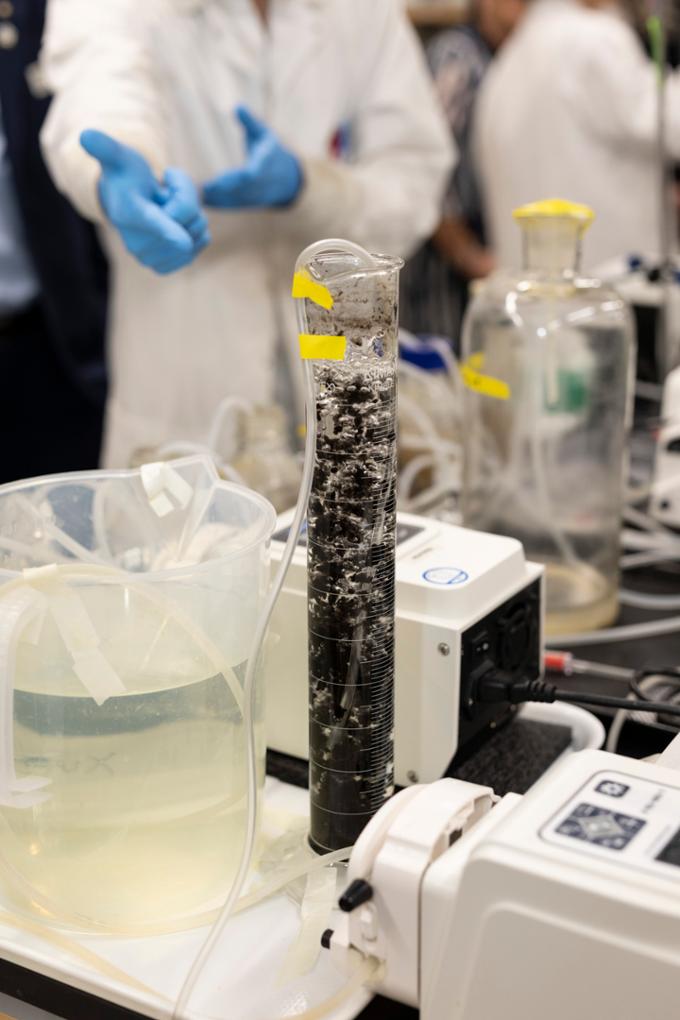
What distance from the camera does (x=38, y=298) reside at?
2408 millimetres

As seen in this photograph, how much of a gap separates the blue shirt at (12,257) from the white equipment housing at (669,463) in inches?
61.2

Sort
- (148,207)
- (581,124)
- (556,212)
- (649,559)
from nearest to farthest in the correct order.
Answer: (556,212) < (148,207) < (649,559) < (581,124)

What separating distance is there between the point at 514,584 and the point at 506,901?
345mm

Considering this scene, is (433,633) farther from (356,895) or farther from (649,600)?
(649,600)

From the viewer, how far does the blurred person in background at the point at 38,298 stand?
222 centimetres

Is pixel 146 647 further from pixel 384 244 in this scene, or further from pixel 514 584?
pixel 384 244

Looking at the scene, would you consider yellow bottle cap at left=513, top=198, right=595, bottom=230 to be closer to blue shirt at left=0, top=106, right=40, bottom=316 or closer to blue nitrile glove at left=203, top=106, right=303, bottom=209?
blue nitrile glove at left=203, top=106, right=303, bottom=209

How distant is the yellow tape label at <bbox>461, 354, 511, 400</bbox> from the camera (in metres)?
1.12

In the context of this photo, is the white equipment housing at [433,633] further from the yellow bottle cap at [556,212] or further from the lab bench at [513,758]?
the yellow bottle cap at [556,212]

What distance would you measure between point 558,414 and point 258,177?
26.2 inches

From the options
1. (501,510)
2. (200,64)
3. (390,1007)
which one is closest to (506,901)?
(390,1007)

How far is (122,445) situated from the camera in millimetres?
1954

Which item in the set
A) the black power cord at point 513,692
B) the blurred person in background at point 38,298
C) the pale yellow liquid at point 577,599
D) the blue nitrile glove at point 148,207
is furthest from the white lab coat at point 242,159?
the black power cord at point 513,692

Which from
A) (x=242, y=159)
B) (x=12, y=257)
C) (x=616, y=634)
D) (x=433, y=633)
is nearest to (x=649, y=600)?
(x=616, y=634)
